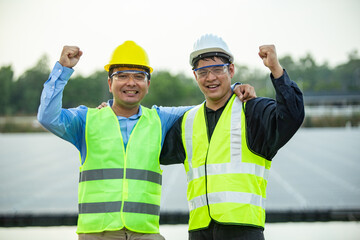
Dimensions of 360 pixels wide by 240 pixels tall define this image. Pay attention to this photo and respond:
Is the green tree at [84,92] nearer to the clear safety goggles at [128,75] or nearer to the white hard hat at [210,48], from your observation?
the clear safety goggles at [128,75]

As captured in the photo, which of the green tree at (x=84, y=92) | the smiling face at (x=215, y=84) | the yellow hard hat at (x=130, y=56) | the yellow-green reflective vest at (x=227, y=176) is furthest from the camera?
the green tree at (x=84, y=92)

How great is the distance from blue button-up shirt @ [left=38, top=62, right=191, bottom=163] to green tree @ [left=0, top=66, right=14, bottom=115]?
167 feet

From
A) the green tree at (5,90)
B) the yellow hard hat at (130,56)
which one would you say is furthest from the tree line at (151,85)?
the yellow hard hat at (130,56)

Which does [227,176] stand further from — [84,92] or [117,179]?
[84,92]

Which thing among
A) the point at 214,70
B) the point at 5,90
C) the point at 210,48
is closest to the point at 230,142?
the point at 214,70

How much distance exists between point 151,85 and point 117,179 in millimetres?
59210

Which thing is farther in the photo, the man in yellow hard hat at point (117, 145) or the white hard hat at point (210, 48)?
the white hard hat at point (210, 48)

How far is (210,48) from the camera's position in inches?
121

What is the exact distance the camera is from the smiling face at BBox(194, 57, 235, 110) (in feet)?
9.94

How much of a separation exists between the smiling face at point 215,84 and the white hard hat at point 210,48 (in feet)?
0.16

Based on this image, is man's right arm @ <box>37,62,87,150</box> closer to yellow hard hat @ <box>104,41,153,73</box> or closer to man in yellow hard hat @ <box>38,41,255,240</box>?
man in yellow hard hat @ <box>38,41,255,240</box>

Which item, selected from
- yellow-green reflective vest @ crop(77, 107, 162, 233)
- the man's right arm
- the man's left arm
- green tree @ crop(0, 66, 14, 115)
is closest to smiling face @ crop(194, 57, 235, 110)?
the man's left arm

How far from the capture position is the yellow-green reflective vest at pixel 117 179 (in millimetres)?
2838

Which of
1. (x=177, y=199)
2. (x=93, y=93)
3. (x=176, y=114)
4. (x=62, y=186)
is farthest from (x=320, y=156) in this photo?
(x=93, y=93)
